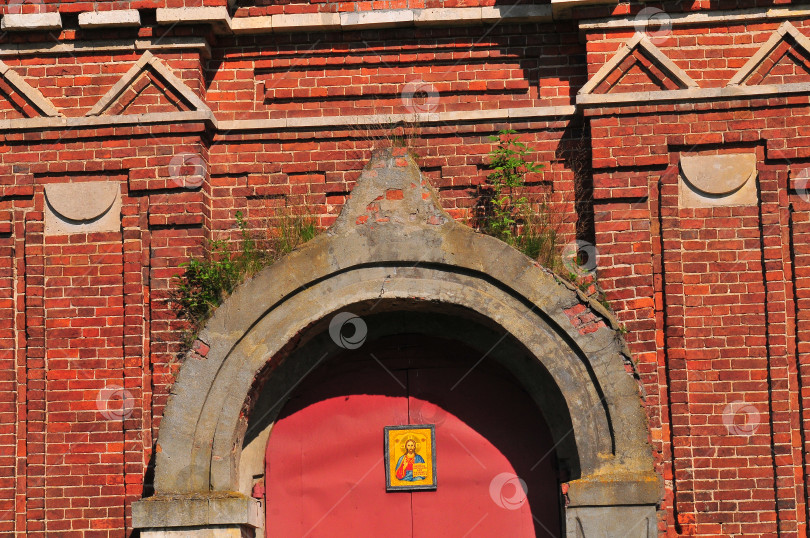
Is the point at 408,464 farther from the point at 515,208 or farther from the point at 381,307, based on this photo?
the point at 515,208

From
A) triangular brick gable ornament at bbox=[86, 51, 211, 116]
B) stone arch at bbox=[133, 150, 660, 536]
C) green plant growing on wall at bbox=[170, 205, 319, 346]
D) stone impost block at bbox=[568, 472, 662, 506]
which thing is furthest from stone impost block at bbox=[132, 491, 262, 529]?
triangular brick gable ornament at bbox=[86, 51, 211, 116]

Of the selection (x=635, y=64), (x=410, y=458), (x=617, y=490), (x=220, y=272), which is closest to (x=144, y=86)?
(x=220, y=272)

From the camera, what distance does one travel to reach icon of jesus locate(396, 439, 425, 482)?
7594 mm

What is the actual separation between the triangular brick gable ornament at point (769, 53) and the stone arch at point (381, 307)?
1.97 m

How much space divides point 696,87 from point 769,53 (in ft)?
1.91

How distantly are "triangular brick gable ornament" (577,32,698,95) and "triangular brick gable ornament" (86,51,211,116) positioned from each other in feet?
9.03

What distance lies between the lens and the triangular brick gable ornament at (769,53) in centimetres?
741

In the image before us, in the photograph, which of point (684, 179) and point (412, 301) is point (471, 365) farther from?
point (684, 179)

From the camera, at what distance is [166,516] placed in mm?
6906

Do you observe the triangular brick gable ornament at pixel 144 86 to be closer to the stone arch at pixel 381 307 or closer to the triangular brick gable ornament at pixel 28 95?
the triangular brick gable ornament at pixel 28 95

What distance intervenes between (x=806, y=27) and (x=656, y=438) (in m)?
3.08

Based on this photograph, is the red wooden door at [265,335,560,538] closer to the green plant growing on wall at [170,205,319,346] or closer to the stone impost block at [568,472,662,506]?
the stone impost block at [568,472,662,506]

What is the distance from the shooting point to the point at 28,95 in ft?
25.2

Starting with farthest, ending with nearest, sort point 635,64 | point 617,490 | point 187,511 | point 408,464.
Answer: point 408,464 < point 635,64 < point 187,511 < point 617,490
